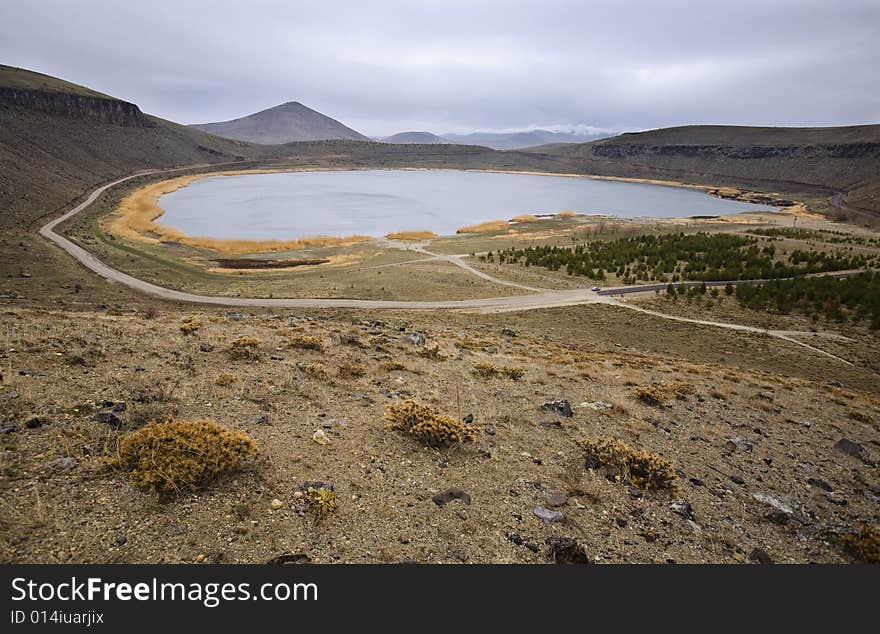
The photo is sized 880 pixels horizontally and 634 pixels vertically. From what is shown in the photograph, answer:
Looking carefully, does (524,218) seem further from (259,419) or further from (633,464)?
(259,419)

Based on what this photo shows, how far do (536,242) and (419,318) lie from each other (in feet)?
113

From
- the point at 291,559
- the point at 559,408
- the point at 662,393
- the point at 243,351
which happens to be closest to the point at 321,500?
the point at 291,559

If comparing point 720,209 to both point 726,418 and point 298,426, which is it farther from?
point 298,426

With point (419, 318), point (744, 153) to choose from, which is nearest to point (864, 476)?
point (419, 318)

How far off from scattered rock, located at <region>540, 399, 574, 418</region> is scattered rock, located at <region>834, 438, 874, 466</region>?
6.07 metres

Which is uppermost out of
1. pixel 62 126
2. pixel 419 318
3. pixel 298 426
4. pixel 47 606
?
pixel 62 126

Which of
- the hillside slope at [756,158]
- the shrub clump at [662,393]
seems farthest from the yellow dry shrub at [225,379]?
the hillside slope at [756,158]

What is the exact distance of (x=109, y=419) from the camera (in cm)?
757

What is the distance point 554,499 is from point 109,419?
286 inches

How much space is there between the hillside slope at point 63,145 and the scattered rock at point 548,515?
212 feet

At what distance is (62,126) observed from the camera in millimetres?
101625

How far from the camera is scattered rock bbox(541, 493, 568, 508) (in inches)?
275

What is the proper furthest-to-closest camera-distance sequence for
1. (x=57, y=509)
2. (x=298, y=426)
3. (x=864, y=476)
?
(x=864, y=476), (x=298, y=426), (x=57, y=509)

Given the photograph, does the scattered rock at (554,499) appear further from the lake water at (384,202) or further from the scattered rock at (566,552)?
the lake water at (384,202)
